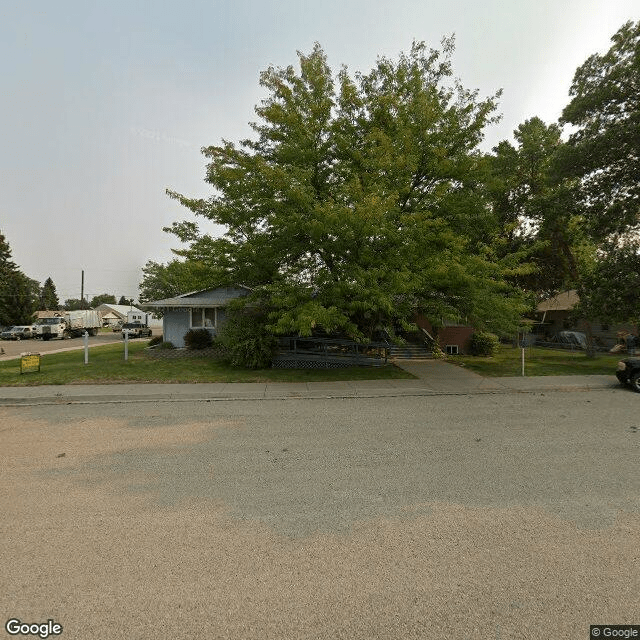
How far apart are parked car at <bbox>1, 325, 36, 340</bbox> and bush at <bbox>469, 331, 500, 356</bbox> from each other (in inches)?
1571

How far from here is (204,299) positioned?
20391 millimetres

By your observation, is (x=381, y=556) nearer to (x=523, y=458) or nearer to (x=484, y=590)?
(x=484, y=590)

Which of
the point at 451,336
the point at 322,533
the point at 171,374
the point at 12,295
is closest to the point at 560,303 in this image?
the point at 451,336

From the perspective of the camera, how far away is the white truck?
34250 mm

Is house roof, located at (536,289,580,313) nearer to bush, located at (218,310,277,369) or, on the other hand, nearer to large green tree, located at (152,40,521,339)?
large green tree, located at (152,40,521,339)

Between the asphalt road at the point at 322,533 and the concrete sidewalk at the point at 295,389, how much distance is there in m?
2.90

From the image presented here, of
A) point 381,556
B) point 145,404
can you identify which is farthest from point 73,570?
point 145,404

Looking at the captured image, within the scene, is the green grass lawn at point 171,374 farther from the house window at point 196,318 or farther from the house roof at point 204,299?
the house window at point 196,318

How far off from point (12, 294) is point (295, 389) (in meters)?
50.4

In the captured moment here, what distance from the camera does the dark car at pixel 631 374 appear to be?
10.1 meters

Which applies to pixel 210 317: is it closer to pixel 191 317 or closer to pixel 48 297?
pixel 191 317

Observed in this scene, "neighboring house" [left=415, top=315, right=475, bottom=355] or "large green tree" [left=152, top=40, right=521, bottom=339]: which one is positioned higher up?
"large green tree" [left=152, top=40, right=521, bottom=339]

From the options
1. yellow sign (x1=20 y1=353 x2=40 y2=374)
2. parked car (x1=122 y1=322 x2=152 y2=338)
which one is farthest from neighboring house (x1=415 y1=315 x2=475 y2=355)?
parked car (x1=122 y1=322 x2=152 y2=338)

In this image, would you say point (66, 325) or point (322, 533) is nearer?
point (322, 533)
